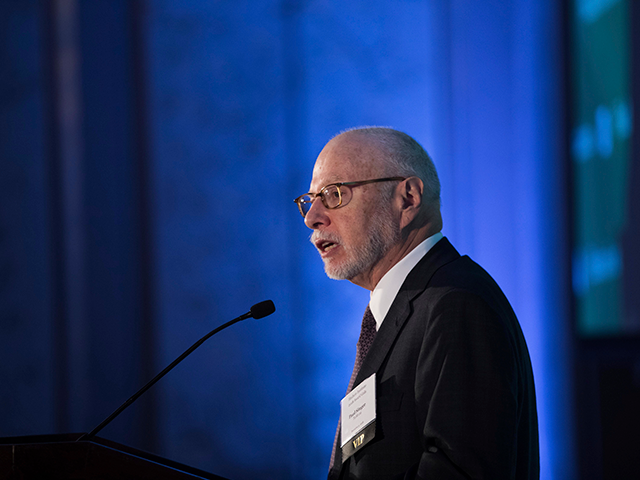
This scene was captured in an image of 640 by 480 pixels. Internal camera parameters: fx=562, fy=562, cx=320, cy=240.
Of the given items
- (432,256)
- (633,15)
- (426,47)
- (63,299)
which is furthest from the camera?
(426,47)

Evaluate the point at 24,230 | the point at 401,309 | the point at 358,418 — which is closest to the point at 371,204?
the point at 401,309

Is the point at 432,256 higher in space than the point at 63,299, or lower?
higher

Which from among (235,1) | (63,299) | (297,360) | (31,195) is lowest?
(297,360)

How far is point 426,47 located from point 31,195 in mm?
2403

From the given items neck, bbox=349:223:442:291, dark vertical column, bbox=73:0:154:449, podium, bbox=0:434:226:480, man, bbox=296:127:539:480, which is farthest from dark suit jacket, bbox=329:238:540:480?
dark vertical column, bbox=73:0:154:449

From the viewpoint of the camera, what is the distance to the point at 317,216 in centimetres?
141

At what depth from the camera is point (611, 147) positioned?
2705mm

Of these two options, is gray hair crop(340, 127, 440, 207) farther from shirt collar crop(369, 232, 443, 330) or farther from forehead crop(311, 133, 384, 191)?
shirt collar crop(369, 232, 443, 330)

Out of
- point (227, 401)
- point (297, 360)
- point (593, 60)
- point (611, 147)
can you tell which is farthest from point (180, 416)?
point (593, 60)

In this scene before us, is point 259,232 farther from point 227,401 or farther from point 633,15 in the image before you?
point 633,15

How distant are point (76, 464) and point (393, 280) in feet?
2.51

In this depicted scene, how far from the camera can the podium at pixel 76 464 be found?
35.6 inches

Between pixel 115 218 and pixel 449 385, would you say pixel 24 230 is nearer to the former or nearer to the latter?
pixel 115 218

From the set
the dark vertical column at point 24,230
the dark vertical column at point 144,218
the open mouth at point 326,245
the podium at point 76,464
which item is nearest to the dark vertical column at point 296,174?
the dark vertical column at point 144,218
